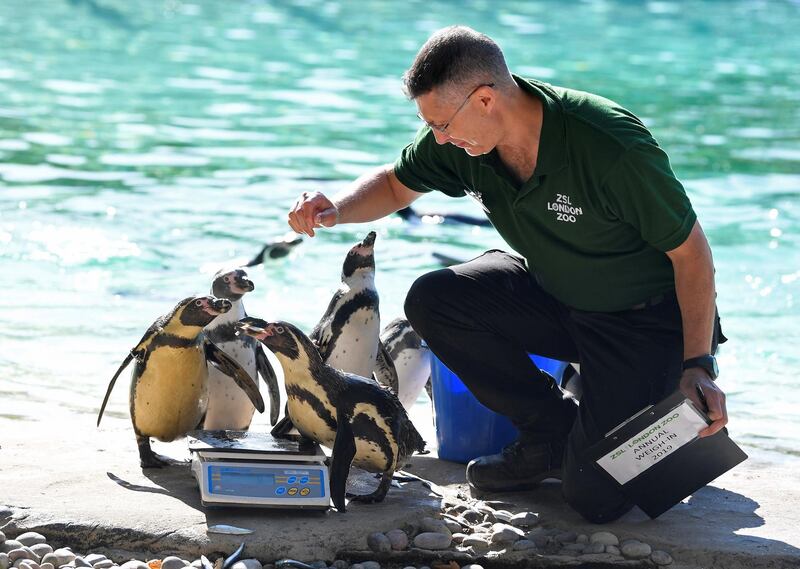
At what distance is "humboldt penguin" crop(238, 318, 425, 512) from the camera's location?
3.30 metres

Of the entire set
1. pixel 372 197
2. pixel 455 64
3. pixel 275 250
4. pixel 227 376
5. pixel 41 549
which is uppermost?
pixel 455 64

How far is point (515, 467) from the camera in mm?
3467

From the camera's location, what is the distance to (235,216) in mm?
8602

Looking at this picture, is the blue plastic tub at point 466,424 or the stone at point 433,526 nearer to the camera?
the stone at point 433,526

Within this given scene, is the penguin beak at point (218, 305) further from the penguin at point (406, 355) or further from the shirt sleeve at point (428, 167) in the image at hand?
the penguin at point (406, 355)

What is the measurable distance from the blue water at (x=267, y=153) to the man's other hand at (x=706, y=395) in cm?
146

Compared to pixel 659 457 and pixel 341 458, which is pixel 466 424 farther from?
pixel 659 457

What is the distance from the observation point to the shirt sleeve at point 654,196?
3023mm

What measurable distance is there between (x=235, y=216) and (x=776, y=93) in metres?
8.62

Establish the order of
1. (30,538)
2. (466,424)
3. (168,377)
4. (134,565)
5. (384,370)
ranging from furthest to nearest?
(384,370) < (466,424) < (168,377) < (30,538) < (134,565)

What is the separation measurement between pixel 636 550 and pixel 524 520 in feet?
1.06

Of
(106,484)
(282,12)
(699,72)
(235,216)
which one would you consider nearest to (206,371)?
(106,484)

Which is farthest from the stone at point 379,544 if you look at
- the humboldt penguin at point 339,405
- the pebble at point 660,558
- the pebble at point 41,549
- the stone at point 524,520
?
the pebble at point 41,549

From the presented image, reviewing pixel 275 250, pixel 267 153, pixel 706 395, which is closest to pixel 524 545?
pixel 706 395
